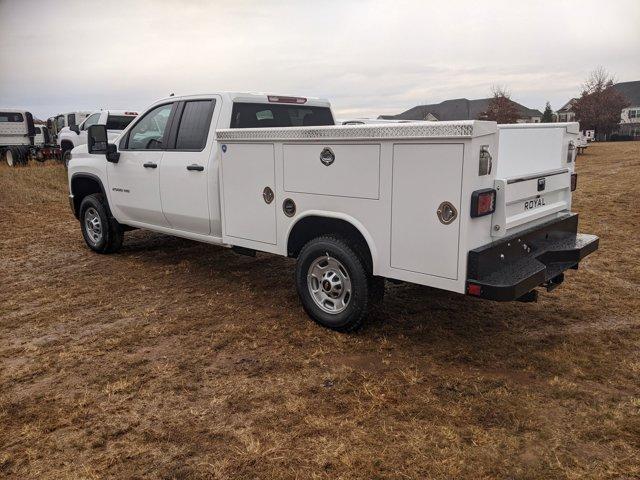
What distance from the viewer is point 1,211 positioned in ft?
38.4

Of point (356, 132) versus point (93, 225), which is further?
point (93, 225)

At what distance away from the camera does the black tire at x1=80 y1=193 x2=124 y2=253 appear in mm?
7227

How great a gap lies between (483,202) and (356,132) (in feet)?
3.55

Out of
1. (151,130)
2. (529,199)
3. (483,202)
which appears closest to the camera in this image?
(483,202)

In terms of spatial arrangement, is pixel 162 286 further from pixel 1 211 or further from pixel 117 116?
pixel 117 116

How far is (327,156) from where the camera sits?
4293 mm

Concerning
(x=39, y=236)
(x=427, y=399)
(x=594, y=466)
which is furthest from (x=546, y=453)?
(x=39, y=236)

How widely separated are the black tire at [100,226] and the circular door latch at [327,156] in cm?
408

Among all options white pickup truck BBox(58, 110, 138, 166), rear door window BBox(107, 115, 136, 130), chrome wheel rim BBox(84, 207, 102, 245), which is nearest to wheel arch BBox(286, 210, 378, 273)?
chrome wheel rim BBox(84, 207, 102, 245)

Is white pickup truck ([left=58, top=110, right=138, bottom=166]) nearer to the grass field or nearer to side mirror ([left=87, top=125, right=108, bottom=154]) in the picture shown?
side mirror ([left=87, top=125, right=108, bottom=154])

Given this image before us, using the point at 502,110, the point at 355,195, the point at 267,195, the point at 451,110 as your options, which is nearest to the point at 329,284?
the point at 355,195

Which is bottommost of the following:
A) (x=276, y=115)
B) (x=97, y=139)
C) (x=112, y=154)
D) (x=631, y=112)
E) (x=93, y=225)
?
(x=93, y=225)

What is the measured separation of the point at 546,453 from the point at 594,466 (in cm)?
24

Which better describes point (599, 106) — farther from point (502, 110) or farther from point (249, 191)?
point (249, 191)
